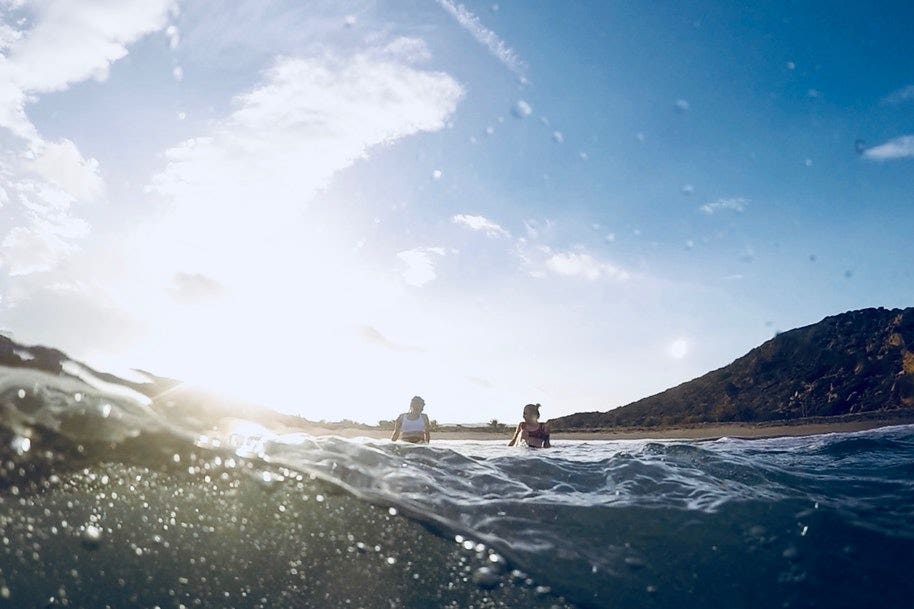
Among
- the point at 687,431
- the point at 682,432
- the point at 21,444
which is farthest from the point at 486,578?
the point at 687,431

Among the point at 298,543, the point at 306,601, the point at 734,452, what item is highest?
the point at 734,452

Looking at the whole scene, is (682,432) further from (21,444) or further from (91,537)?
(21,444)

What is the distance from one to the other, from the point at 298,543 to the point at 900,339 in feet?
119

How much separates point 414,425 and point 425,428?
212mm

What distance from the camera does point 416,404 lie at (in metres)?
11.6

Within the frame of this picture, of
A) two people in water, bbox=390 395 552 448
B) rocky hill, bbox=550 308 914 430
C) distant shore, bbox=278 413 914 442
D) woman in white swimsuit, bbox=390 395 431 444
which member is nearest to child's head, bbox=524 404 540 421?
two people in water, bbox=390 395 552 448

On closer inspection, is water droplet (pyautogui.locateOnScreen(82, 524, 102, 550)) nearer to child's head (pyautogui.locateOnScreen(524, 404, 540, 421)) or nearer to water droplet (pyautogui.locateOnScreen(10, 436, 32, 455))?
water droplet (pyautogui.locateOnScreen(10, 436, 32, 455))

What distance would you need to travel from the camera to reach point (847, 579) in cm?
510

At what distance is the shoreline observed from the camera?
2139 cm

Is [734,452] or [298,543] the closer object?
[298,543]

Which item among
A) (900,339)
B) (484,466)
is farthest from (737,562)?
(900,339)

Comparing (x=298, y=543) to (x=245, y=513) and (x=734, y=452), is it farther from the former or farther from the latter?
(x=734, y=452)

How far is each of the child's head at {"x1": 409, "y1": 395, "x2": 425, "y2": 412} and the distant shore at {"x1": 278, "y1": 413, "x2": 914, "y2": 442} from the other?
9887mm

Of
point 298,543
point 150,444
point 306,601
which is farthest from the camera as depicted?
point 150,444
